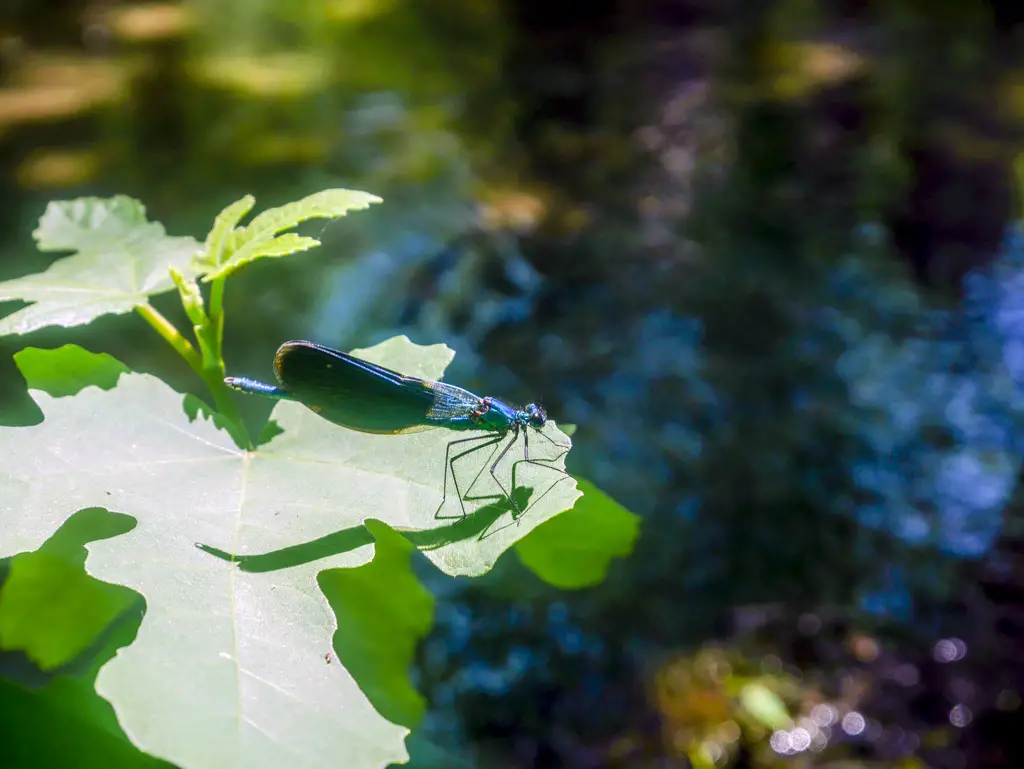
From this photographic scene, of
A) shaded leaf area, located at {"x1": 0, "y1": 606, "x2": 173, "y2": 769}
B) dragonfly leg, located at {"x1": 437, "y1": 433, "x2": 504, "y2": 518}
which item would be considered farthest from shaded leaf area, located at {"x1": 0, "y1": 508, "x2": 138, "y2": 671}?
dragonfly leg, located at {"x1": 437, "y1": 433, "x2": 504, "y2": 518}

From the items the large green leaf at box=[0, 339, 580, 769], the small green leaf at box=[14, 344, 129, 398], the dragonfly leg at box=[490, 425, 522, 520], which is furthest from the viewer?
the small green leaf at box=[14, 344, 129, 398]

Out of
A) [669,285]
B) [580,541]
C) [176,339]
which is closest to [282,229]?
[176,339]

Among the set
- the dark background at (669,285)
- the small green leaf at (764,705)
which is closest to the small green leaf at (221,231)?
the dark background at (669,285)

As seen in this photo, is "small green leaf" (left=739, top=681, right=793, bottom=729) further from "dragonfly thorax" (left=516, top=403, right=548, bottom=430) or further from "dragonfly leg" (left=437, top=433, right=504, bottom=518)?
"dragonfly leg" (left=437, top=433, right=504, bottom=518)

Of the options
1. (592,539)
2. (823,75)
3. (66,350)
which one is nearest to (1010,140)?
(823,75)

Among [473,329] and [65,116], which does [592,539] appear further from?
[65,116]
